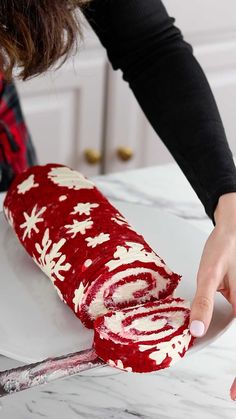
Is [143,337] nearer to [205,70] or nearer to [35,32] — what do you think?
[35,32]

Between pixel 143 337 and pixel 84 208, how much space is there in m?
0.25

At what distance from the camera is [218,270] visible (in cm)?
95

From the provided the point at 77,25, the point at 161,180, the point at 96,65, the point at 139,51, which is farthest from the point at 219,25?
the point at 77,25

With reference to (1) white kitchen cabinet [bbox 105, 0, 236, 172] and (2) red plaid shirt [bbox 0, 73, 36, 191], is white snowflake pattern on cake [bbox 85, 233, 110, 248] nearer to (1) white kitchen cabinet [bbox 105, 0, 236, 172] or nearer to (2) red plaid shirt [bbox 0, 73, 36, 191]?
(2) red plaid shirt [bbox 0, 73, 36, 191]

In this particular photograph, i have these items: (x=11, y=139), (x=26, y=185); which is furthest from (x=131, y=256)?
(x=11, y=139)

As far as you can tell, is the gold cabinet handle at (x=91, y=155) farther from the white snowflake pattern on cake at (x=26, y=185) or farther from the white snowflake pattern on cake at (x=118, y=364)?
the white snowflake pattern on cake at (x=118, y=364)

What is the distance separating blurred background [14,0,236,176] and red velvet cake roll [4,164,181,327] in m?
1.10

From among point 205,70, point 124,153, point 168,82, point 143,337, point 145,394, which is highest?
point 168,82

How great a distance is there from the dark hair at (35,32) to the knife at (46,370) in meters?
0.38

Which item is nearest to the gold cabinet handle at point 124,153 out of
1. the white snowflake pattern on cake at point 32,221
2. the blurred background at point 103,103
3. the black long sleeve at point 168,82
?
the blurred background at point 103,103

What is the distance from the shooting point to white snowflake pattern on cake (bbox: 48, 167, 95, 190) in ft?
3.80

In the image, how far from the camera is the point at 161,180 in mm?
1469

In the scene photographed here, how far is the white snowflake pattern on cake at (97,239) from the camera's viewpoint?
40.3 inches

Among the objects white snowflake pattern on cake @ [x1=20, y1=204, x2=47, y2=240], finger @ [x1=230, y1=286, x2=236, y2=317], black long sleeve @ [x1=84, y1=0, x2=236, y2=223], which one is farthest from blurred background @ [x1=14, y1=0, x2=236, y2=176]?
finger @ [x1=230, y1=286, x2=236, y2=317]
